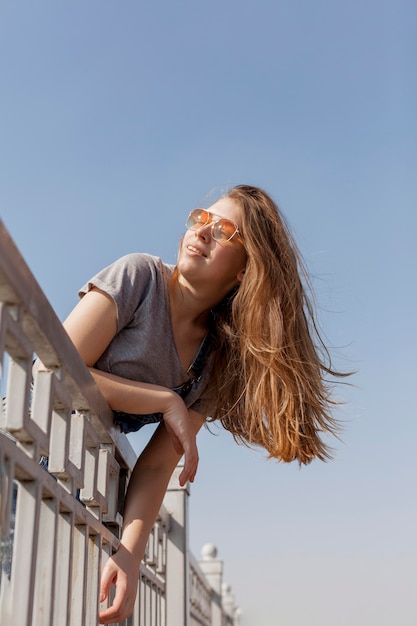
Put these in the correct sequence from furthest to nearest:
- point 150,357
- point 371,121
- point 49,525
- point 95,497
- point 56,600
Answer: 1. point 371,121
2. point 150,357
3. point 95,497
4. point 56,600
5. point 49,525

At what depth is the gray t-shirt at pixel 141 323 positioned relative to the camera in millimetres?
2025

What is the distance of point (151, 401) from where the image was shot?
2.02m

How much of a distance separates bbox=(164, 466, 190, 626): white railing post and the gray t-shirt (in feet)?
4.10

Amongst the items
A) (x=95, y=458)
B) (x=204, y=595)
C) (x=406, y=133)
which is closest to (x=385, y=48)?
(x=406, y=133)

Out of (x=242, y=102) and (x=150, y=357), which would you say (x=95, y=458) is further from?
(x=242, y=102)

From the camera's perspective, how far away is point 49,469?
1.38m

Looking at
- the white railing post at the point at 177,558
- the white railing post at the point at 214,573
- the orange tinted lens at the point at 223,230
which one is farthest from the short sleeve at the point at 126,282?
the white railing post at the point at 214,573

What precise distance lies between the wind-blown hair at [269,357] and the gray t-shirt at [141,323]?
0.17m

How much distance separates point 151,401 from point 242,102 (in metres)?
5.17

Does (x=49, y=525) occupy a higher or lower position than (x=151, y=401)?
lower

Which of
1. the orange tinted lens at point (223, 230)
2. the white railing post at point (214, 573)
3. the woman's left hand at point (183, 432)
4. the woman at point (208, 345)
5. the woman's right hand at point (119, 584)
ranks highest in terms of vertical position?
the white railing post at point (214, 573)

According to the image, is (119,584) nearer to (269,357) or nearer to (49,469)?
(49,469)

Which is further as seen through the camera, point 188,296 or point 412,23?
point 412,23

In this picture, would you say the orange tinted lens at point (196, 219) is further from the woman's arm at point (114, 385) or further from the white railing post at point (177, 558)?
the white railing post at point (177, 558)
